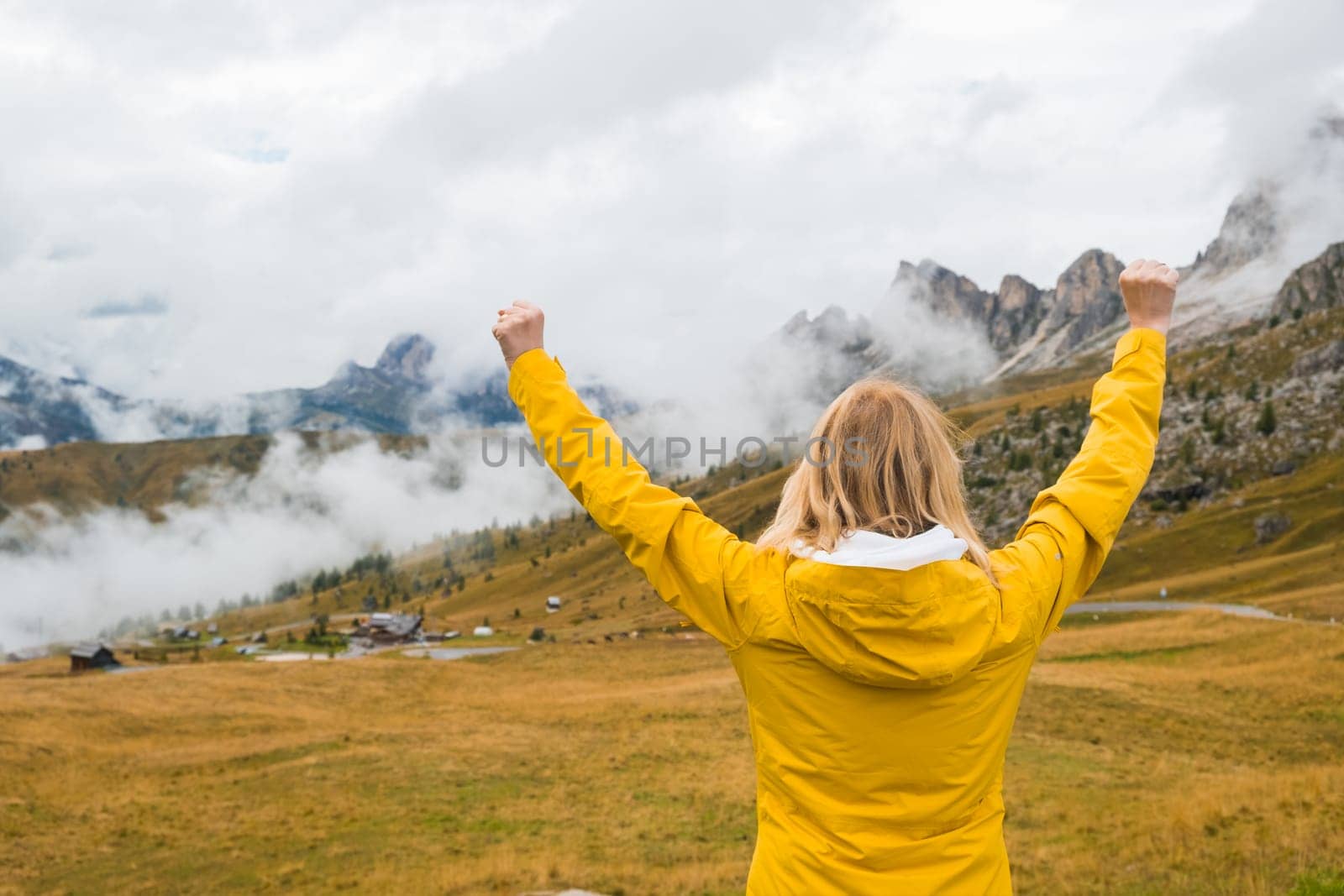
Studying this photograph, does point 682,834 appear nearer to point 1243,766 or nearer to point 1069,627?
point 1243,766

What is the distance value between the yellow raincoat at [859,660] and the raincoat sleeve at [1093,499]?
0.04ft

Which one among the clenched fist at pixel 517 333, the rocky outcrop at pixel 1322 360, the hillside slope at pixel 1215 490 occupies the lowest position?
the hillside slope at pixel 1215 490

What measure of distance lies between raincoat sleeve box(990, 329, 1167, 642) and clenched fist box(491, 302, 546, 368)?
90.8 inches

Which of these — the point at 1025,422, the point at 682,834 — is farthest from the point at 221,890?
the point at 1025,422

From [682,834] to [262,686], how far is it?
42.9 meters

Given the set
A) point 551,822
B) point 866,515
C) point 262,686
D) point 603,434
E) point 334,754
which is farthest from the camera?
point 262,686

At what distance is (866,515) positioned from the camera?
335 cm

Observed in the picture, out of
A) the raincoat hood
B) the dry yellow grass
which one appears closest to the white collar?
the raincoat hood

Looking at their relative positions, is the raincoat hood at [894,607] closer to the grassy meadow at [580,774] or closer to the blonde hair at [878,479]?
the blonde hair at [878,479]

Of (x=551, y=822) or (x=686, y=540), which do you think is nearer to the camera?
(x=686, y=540)

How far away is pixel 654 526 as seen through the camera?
11.3 ft

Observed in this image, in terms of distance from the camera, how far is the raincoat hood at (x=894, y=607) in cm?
307

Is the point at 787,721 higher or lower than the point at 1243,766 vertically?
higher

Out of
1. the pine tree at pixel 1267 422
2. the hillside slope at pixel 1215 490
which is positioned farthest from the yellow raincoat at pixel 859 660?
the pine tree at pixel 1267 422
